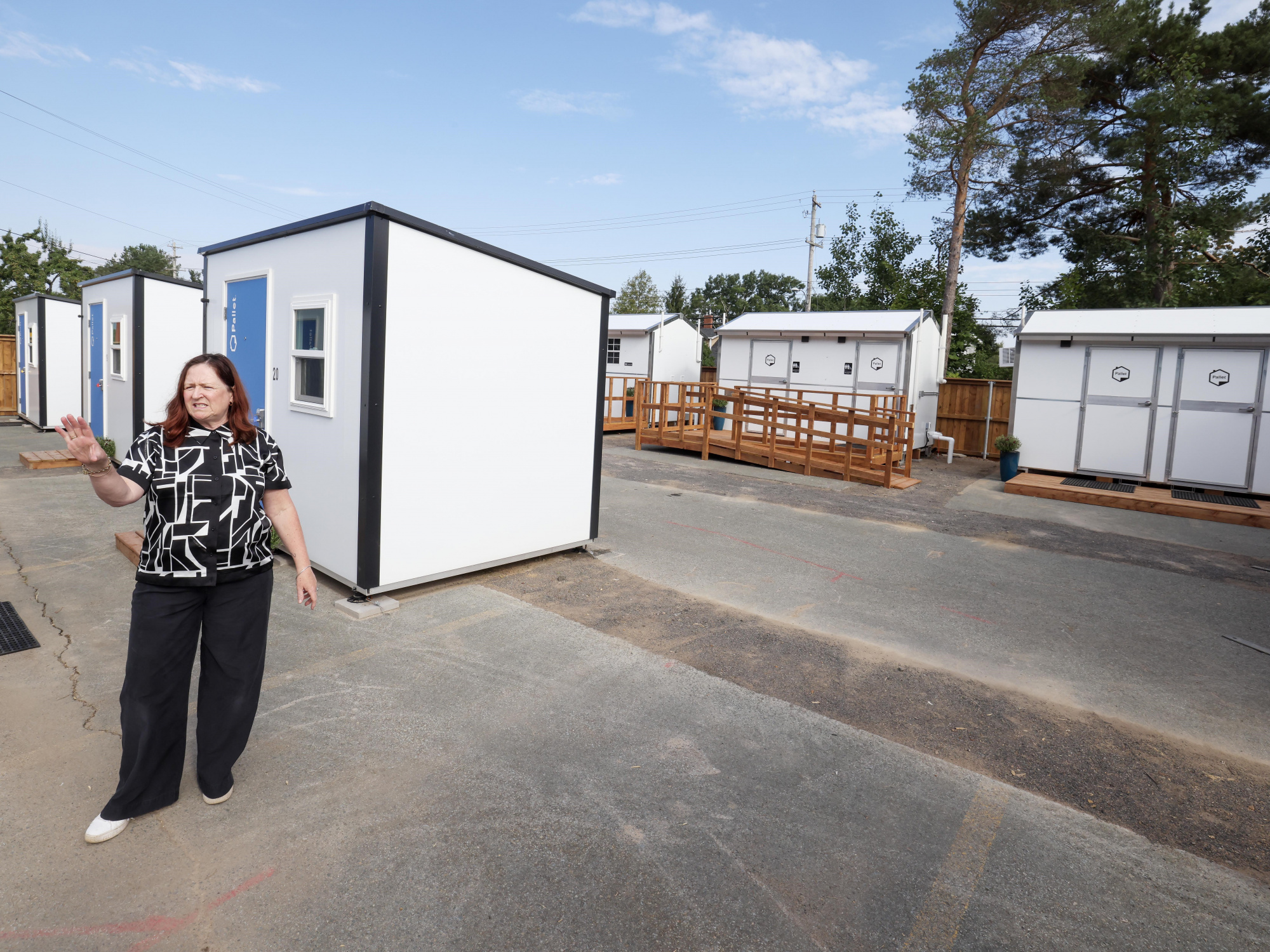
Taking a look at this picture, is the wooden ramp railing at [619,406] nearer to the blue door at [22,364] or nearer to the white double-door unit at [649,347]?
the white double-door unit at [649,347]

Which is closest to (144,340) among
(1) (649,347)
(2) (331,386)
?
(2) (331,386)

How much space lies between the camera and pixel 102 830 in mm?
2516

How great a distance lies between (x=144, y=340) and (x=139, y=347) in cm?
11

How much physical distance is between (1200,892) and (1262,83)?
78.0 ft

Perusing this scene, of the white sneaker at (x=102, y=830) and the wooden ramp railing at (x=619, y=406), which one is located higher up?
the wooden ramp railing at (x=619, y=406)

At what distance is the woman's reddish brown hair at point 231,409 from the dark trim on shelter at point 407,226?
2.39 meters

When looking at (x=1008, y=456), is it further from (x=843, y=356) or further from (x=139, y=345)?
(x=139, y=345)

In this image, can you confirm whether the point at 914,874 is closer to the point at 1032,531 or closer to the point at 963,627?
the point at 963,627

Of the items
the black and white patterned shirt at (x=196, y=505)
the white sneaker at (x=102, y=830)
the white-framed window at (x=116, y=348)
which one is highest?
the white-framed window at (x=116, y=348)

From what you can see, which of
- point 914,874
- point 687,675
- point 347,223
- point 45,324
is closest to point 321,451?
point 347,223

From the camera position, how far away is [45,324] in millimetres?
13070

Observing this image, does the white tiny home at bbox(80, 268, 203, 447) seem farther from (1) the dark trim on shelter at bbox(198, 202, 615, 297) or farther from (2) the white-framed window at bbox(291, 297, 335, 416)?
(2) the white-framed window at bbox(291, 297, 335, 416)

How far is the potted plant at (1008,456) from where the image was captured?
43.1ft

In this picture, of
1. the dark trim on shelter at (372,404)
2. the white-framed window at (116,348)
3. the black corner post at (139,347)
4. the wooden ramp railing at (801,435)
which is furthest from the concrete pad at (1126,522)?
the white-framed window at (116,348)
